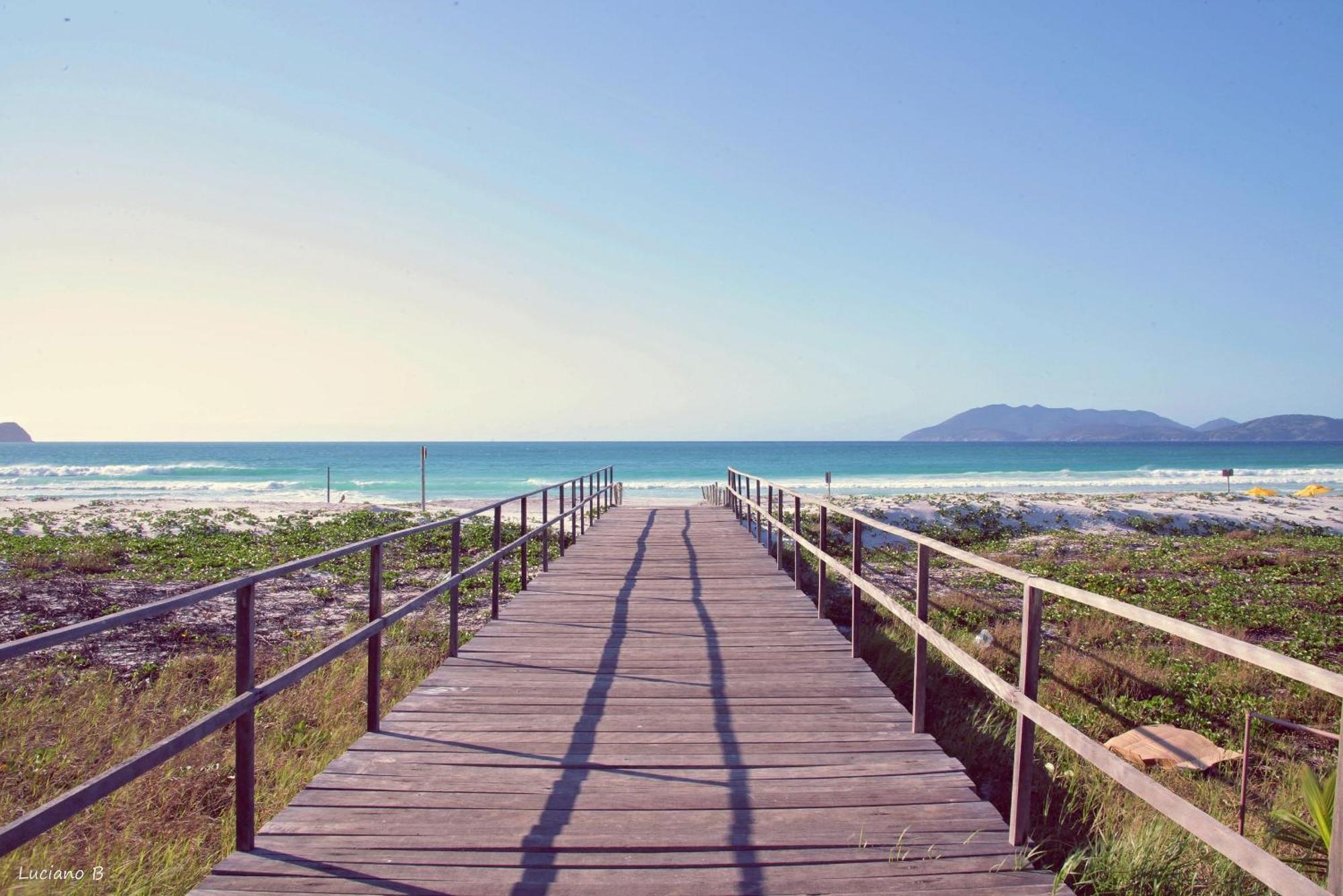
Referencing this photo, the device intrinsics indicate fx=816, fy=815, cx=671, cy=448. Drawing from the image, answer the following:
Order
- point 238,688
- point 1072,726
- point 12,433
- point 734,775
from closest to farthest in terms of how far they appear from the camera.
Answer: point 1072,726
point 238,688
point 734,775
point 12,433

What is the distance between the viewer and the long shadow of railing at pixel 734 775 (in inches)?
120

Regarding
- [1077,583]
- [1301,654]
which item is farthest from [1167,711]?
[1077,583]

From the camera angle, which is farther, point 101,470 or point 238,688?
point 101,470

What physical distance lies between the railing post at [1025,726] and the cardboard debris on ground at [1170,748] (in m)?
→ 3.74

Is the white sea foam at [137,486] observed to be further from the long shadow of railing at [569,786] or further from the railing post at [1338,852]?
the railing post at [1338,852]

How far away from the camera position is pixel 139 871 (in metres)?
3.50

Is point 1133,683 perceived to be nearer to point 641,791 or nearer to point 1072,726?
point 1072,726

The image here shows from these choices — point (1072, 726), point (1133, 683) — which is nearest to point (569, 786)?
point (1072, 726)

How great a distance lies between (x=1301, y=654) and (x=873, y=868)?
862 cm

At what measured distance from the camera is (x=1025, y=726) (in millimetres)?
3387

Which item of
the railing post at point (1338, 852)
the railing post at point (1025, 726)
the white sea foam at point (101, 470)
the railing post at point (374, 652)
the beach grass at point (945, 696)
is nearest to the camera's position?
the railing post at point (1338, 852)

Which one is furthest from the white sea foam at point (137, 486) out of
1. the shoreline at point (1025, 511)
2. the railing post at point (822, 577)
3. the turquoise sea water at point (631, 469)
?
the railing post at point (822, 577)

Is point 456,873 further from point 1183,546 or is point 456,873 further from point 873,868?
point 1183,546

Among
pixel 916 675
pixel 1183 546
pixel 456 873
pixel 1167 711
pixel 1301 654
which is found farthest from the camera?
pixel 1183 546
